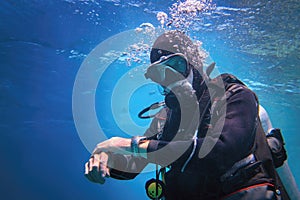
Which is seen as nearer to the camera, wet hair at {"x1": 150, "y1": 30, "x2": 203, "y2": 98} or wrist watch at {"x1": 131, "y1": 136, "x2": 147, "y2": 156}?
wrist watch at {"x1": 131, "y1": 136, "x2": 147, "y2": 156}

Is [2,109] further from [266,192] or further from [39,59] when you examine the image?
[266,192]

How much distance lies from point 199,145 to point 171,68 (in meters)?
0.96

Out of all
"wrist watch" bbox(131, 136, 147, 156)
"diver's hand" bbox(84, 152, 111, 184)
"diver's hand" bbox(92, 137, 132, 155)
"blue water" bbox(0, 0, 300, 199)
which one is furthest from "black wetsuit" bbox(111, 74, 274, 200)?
"blue water" bbox(0, 0, 300, 199)

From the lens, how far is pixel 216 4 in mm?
8656

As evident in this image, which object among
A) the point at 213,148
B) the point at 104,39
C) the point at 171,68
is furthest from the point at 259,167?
the point at 104,39

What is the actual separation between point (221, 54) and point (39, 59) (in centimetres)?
1118

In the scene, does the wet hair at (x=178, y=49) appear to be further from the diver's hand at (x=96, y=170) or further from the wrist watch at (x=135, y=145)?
the diver's hand at (x=96, y=170)

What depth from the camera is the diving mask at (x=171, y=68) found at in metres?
2.49

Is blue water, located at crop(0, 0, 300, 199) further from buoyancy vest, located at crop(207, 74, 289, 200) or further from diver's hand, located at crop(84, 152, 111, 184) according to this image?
diver's hand, located at crop(84, 152, 111, 184)

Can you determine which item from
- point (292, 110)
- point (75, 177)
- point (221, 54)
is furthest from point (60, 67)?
point (75, 177)

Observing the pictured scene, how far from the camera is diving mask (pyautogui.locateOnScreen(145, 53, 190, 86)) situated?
249cm

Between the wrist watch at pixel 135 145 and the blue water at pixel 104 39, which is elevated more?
the blue water at pixel 104 39

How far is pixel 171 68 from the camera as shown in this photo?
2.52 m

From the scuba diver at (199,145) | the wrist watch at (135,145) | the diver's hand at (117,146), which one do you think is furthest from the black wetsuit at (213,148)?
the diver's hand at (117,146)
